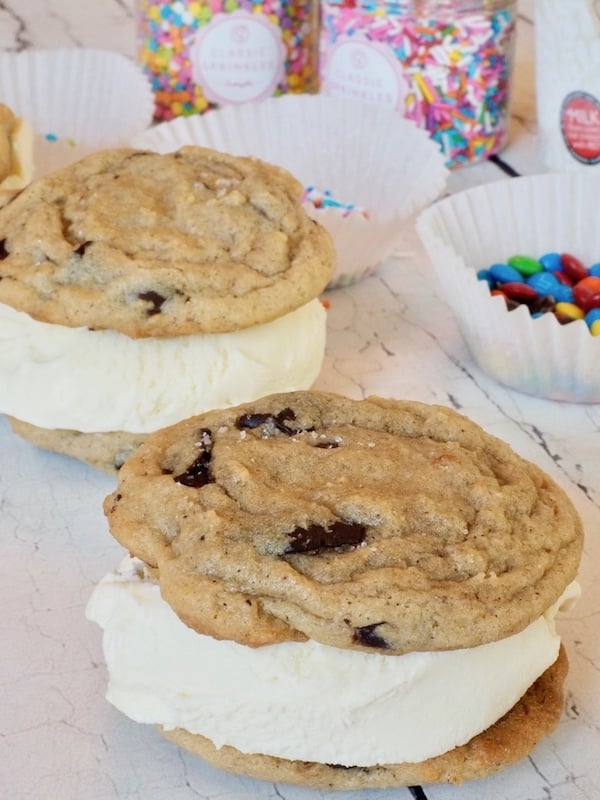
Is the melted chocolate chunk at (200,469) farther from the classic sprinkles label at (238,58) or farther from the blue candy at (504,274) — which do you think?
the classic sprinkles label at (238,58)

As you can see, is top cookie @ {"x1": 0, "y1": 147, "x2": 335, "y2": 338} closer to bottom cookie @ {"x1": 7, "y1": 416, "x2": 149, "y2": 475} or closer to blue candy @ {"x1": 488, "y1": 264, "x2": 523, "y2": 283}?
bottom cookie @ {"x1": 7, "y1": 416, "x2": 149, "y2": 475}

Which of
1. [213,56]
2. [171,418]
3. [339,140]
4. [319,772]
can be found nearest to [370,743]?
[319,772]

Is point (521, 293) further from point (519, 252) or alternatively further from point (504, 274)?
point (519, 252)

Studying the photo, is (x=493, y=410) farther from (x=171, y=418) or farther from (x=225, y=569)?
(x=225, y=569)

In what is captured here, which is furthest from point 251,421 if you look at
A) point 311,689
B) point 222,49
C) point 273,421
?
point 222,49

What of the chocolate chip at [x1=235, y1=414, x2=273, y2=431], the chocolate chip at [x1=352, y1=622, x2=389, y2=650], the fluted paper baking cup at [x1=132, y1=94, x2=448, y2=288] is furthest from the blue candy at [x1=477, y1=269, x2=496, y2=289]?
the chocolate chip at [x1=352, y1=622, x2=389, y2=650]

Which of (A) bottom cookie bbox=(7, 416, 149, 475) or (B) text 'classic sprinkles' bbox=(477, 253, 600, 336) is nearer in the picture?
(A) bottom cookie bbox=(7, 416, 149, 475)
